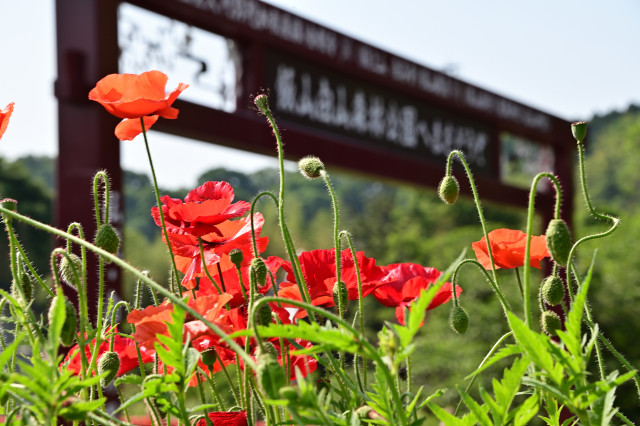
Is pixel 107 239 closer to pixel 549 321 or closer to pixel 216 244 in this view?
pixel 216 244

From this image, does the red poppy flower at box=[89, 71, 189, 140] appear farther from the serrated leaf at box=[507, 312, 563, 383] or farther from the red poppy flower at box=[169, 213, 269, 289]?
the serrated leaf at box=[507, 312, 563, 383]

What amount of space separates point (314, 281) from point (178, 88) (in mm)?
163

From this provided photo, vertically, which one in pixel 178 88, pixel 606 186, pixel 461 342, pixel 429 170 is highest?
pixel 606 186

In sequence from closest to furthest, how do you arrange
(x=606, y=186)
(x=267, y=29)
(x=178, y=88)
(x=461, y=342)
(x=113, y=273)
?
(x=178, y=88) → (x=113, y=273) → (x=267, y=29) → (x=461, y=342) → (x=606, y=186)

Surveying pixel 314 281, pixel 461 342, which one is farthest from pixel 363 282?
pixel 461 342

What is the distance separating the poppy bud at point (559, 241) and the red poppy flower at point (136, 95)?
25cm

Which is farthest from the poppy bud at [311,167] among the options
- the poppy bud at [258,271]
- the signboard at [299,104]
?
the signboard at [299,104]

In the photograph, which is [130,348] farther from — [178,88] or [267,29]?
[267,29]

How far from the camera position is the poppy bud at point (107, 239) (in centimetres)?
44

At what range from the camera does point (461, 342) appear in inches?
257

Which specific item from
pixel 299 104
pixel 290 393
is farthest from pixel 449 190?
pixel 299 104

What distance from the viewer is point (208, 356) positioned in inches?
18.1

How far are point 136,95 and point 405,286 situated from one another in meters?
0.23

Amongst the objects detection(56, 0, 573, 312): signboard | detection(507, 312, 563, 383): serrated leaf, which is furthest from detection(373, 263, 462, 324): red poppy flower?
detection(56, 0, 573, 312): signboard
